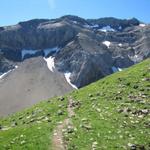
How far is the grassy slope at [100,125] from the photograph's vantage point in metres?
28.1

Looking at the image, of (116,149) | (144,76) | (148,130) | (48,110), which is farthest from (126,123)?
(144,76)

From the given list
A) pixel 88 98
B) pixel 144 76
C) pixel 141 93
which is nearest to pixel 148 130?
pixel 141 93

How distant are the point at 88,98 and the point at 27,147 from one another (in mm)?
23283

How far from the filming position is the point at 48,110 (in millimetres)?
45906

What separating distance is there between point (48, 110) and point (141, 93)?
35.3 ft

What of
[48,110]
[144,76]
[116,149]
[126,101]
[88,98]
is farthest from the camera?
[144,76]

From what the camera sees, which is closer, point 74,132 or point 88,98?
point 74,132

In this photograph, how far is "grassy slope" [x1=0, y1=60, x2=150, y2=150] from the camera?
28078 mm

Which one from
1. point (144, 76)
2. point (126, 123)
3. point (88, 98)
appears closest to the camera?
point (126, 123)

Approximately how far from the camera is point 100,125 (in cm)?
3347

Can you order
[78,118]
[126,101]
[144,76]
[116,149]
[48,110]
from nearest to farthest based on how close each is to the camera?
[116,149], [78,118], [126,101], [48,110], [144,76]

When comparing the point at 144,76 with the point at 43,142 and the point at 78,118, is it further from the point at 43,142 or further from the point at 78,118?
the point at 43,142

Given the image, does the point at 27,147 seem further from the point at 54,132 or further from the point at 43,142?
the point at 54,132

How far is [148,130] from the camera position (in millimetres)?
31906
